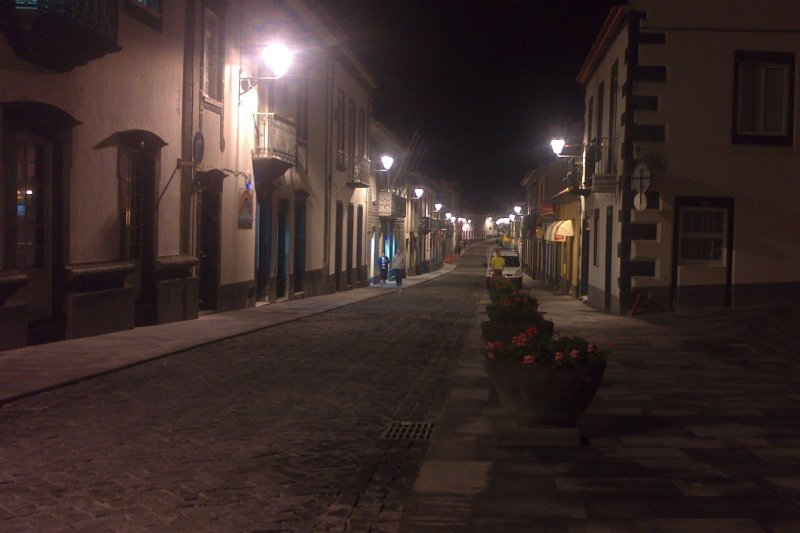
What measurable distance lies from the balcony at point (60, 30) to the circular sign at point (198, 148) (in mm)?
4937

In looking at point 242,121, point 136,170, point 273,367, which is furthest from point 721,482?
point 242,121

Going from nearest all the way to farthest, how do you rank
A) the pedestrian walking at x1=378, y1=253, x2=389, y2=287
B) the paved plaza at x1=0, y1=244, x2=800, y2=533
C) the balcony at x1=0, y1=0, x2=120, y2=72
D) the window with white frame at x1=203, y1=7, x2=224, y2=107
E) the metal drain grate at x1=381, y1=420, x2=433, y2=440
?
the paved plaza at x1=0, y1=244, x2=800, y2=533, the metal drain grate at x1=381, y1=420, x2=433, y2=440, the balcony at x1=0, y1=0, x2=120, y2=72, the window with white frame at x1=203, y1=7, x2=224, y2=107, the pedestrian walking at x1=378, y1=253, x2=389, y2=287

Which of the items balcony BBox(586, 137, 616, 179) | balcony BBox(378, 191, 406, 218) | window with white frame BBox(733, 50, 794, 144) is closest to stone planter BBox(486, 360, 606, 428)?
window with white frame BBox(733, 50, 794, 144)

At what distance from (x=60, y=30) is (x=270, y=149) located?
11.3m

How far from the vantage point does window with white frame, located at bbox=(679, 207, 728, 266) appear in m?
20.8

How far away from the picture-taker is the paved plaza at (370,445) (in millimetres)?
5688

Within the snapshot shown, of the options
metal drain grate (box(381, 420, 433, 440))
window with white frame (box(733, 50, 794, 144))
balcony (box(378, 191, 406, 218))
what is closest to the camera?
metal drain grate (box(381, 420, 433, 440))

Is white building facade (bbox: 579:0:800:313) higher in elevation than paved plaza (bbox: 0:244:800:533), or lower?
higher

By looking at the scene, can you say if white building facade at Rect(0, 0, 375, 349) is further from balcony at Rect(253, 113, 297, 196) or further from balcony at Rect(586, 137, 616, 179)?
balcony at Rect(586, 137, 616, 179)

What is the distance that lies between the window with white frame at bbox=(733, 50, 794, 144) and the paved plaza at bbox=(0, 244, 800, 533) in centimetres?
770

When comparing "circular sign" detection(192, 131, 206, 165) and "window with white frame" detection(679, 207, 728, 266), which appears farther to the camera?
"window with white frame" detection(679, 207, 728, 266)

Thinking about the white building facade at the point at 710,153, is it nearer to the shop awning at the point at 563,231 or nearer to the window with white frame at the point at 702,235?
the window with white frame at the point at 702,235

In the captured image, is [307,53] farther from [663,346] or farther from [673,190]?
[663,346]

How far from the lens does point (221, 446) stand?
24.8ft
